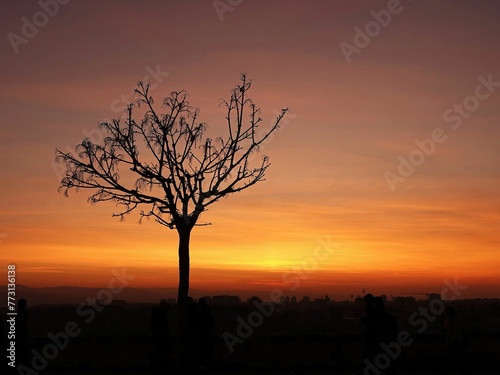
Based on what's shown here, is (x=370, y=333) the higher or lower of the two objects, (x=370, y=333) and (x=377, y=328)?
the lower

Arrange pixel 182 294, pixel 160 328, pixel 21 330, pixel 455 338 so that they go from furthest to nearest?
1. pixel 455 338
2. pixel 160 328
3. pixel 182 294
4. pixel 21 330

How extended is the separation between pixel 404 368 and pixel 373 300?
6.04 metres

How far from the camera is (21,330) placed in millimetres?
17797

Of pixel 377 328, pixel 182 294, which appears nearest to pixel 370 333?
pixel 377 328

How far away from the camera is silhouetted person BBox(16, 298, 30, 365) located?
17.7 meters

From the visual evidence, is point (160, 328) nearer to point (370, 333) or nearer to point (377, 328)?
point (370, 333)

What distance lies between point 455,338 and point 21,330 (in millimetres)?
11589

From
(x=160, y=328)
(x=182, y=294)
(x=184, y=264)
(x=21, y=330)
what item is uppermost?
(x=184, y=264)

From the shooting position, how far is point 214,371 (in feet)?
72.1

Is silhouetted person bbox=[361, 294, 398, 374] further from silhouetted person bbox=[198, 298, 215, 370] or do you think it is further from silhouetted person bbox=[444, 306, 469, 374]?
silhouetted person bbox=[198, 298, 215, 370]

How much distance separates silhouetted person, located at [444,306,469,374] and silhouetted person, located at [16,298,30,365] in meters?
11.2

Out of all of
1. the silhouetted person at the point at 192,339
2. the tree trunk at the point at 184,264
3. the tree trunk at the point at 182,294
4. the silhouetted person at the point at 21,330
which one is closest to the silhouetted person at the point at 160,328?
the tree trunk at the point at 182,294

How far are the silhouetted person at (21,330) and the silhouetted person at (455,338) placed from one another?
1118 centimetres

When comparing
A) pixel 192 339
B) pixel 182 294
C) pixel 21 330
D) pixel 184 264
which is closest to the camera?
pixel 21 330
